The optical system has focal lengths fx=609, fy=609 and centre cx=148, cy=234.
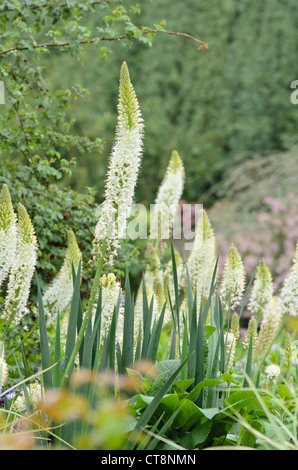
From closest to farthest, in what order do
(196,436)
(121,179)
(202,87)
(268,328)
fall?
(196,436), (121,179), (268,328), (202,87)

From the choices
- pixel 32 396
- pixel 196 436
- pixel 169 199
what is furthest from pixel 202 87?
pixel 196 436

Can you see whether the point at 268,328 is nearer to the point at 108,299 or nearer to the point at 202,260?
the point at 202,260

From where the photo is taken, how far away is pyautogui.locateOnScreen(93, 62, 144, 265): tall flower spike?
7.07ft

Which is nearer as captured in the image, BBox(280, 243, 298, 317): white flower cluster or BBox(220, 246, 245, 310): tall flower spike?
BBox(280, 243, 298, 317): white flower cluster

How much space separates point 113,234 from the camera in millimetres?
2148

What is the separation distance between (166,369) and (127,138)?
847mm

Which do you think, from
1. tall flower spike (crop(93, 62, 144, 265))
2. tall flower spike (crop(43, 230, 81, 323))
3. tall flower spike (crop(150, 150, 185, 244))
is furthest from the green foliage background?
tall flower spike (crop(93, 62, 144, 265))

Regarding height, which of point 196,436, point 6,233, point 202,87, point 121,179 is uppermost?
point 202,87

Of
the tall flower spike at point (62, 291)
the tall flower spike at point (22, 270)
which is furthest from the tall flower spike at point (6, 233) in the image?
the tall flower spike at point (62, 291)

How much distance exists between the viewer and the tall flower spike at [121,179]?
2.16m

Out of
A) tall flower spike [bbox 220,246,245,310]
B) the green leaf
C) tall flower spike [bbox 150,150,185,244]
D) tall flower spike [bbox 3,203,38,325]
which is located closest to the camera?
the green leaf

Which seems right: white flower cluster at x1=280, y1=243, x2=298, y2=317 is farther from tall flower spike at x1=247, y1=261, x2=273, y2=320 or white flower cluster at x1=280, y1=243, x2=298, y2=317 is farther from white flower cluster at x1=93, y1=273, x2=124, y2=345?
white flower cluster at x1=93, y1=273, x2=124, y2=345

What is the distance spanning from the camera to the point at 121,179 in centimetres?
219

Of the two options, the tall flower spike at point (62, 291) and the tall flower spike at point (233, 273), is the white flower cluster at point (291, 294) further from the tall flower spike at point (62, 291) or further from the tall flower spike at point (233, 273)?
the tall flower spike at point (62, 291)
